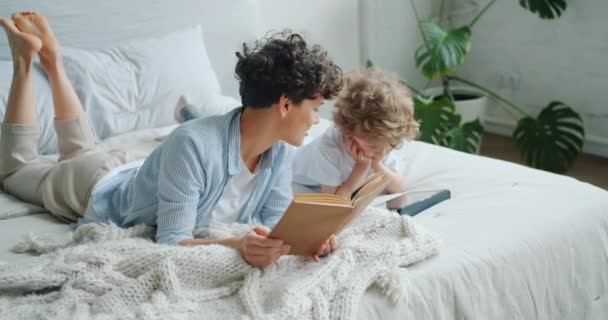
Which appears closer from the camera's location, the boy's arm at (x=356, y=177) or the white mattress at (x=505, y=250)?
the white mattress at (x=505, y=250)

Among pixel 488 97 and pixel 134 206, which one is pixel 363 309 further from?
pixel 488 97

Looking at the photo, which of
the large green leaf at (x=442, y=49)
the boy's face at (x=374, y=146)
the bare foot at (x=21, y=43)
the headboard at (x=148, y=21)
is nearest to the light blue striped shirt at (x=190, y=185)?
the boy's face at (x=374, y=146)

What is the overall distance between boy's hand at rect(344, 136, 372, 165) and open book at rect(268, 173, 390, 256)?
46 cm

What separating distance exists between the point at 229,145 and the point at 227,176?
0.07 m

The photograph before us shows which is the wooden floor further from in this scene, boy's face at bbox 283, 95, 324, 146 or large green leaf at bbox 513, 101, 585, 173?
boy's face at bbox 283, 95, 324, 146

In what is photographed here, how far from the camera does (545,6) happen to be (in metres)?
3.18

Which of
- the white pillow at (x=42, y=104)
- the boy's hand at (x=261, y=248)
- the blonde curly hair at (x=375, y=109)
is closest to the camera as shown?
the boy's hand at (x=261, y=248)

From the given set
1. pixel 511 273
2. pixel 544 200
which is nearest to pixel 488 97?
pixel 544 200

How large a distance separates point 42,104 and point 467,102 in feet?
6.26

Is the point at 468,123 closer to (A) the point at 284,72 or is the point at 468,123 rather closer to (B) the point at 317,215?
(A) the point at 284,72

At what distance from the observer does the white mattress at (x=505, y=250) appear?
1398 mm

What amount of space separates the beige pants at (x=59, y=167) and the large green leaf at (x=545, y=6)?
2.05 metres

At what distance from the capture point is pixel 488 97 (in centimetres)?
375

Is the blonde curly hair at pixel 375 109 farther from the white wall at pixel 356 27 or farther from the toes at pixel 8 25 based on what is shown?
the white wall at pixel 356 27
